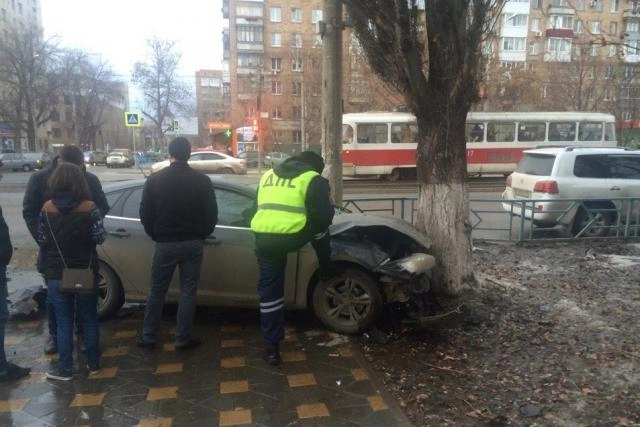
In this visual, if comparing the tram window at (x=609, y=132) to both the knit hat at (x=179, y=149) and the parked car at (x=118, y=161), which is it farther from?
the parked car at (x=118, y=161)

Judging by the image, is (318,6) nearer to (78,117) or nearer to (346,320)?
(78,117)

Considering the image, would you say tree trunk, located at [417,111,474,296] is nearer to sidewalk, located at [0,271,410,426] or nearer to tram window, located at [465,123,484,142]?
sidewalk, located at [0,271,410,426]

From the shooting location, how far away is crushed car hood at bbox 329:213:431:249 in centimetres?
480

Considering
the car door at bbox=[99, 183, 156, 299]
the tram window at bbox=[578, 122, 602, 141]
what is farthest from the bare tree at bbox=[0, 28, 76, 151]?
the car door at bbox=[99, 183, 156, 299]

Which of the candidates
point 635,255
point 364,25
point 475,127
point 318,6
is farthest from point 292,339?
point 318,6

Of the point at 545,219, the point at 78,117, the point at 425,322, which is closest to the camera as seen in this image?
the point at 425,322

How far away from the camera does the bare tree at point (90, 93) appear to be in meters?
55.0

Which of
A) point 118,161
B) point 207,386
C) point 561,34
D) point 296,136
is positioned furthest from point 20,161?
point 207,386

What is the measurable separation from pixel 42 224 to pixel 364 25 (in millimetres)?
3434

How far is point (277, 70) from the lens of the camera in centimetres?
5938

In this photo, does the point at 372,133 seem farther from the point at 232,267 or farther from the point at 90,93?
the point at 90,93

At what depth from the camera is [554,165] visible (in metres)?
9.38

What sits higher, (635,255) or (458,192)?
(458,192)

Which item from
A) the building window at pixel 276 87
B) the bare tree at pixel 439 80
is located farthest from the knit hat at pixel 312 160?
the building window at pixel 276 87
